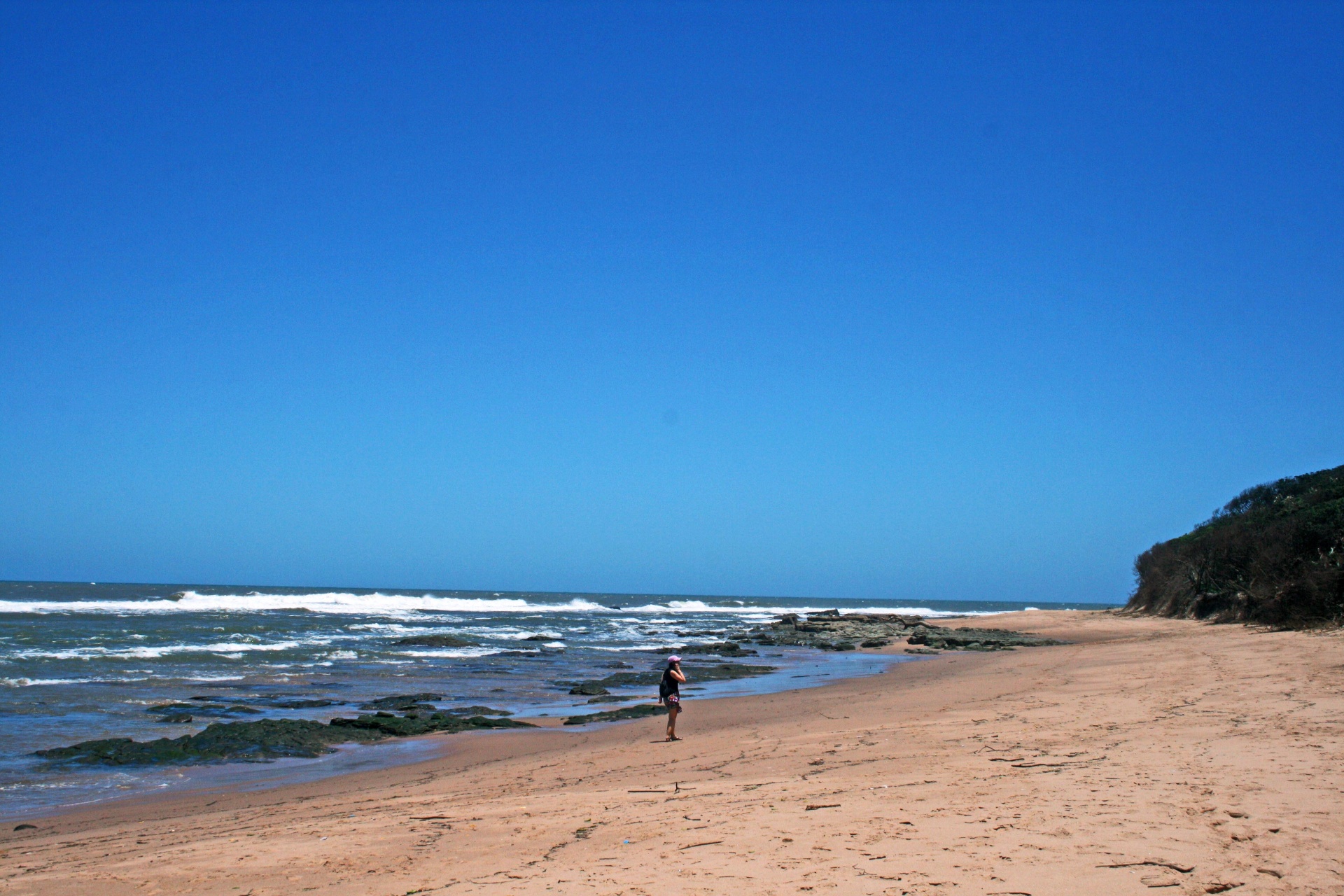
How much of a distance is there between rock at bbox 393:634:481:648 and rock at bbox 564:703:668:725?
18.6m

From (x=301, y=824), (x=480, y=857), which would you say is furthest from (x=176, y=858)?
(x=480, y=857)

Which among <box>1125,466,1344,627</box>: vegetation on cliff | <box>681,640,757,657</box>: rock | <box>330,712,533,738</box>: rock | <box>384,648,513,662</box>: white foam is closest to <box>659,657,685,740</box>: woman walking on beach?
<box>330,712,533,738</box>: rock

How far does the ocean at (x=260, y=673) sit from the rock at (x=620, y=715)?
1050 millimetres

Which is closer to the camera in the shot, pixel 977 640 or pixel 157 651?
pixel 157 651

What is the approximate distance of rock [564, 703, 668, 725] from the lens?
15220 millimetres

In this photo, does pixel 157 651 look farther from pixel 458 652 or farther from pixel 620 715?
pixel 620 715

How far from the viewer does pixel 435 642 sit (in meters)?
34.8

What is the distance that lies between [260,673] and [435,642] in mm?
12958

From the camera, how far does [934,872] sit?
4941 mm

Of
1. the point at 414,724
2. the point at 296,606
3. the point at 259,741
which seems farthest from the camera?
the point at 296,606

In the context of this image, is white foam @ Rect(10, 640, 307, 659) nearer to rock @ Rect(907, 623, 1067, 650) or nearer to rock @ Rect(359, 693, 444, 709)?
rock @ Rect(359, 693, 444, 709)

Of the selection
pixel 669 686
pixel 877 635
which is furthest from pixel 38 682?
pixel 877 635

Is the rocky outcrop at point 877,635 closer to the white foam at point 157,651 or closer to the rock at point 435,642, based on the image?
the rock at point 435,642

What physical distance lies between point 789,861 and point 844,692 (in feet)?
41.3
